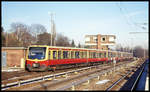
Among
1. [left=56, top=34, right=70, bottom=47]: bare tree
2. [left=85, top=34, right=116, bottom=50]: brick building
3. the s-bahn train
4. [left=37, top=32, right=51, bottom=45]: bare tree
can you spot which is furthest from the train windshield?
[left=85, top=34, right=116, bottom=50]: brick building

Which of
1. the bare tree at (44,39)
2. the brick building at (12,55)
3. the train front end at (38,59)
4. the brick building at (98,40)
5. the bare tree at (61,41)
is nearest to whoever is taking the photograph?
the train front end at (38,59)

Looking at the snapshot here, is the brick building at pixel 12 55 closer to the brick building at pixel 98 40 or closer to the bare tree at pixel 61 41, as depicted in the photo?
the bare tree at pixel 61 41

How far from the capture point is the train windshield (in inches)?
842

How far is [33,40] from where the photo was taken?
68.1 m

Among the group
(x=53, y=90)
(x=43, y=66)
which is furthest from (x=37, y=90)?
(x=43, y=66)

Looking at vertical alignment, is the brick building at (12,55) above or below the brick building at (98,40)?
below

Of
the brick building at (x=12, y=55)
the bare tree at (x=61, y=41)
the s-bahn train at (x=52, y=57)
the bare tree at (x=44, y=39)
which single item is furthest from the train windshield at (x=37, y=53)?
the bare tree at (x=61, y=41)

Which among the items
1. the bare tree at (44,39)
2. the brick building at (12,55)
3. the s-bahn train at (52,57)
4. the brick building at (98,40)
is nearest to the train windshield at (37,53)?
the s-bahn train at (52,57)

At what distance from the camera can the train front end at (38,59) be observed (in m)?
21.3

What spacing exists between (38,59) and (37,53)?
0.64 metres

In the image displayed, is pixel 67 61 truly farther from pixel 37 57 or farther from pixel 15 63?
pixel 15 63

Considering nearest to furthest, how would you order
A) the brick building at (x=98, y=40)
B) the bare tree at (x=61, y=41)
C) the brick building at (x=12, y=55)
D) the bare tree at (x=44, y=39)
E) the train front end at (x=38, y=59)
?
the train front end at (x=38, y=59)
the brick building at (x=12, y=55)
the bare tree at (x=44, y=39)
the brick building at (x=98, y=40)
the bare tree at (x=61, y=41)

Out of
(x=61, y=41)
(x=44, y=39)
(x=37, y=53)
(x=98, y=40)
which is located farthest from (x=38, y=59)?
(x=61, y=41)

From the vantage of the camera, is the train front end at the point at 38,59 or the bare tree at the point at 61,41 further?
the bare tree at the point at 61,41
